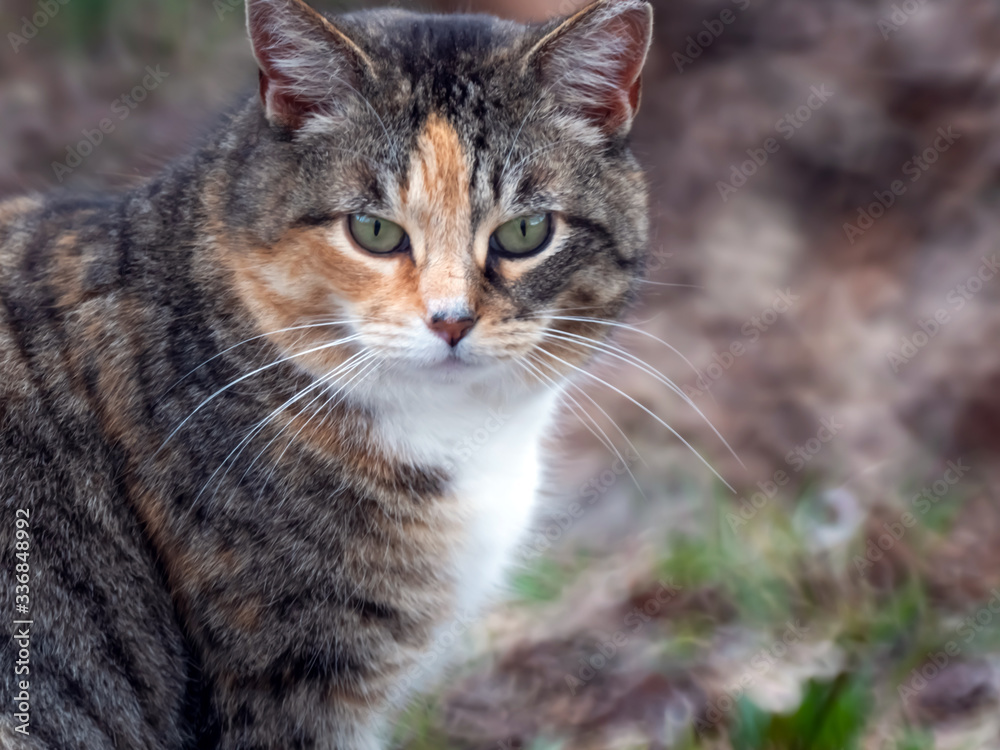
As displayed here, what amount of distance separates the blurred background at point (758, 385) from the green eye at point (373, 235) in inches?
22.1

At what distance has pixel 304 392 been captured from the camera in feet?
7.11

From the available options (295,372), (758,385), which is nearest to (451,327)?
(295,372)

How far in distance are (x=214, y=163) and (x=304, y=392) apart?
2.05ft

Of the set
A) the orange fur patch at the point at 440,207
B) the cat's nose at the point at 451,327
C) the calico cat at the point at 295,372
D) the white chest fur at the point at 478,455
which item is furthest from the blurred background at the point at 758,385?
the orange fur patch at the point at 440,207

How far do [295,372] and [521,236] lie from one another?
62 centimetres

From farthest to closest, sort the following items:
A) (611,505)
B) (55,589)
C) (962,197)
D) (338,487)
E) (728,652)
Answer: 1. (962,197)
2. (611,505)
3. (728,652)
4. (338,487)
5. (55,589)

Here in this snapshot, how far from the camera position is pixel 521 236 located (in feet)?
7.24

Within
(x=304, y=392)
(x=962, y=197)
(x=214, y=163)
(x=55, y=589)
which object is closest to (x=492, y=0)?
(x=962, y=197)

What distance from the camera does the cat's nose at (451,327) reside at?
202 cm

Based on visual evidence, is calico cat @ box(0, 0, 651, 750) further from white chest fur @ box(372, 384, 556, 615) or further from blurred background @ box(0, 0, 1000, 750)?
blurred background @ box(0, 0, 1000, 750)

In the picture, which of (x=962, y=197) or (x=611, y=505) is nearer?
(x=611, y=505)

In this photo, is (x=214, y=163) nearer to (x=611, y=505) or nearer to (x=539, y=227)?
(x=539, y=227)

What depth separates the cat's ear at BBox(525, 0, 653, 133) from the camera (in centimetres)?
218

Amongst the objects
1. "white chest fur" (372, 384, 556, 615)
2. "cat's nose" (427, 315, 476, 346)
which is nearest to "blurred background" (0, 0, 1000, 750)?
"white chest fur" (372, 384, 556, 615)
